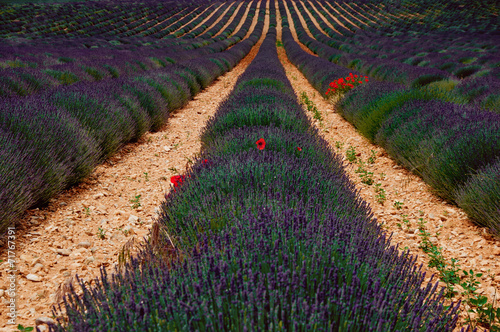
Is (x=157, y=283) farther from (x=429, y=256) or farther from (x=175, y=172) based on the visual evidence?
(x=175, y=172)

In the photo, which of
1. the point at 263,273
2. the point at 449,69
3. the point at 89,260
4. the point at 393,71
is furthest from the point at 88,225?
the point at 449,69

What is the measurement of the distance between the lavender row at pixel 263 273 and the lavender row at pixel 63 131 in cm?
155

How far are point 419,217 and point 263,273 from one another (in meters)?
2.70

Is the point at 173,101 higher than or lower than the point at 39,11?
lower

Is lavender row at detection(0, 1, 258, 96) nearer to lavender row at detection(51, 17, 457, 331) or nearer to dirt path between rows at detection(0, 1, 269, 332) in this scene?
dirt path between rows at detection(0, 1, 269, 332)

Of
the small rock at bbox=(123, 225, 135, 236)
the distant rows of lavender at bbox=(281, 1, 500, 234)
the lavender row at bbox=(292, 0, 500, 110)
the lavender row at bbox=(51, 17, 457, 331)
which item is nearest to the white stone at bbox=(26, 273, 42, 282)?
the small rock at bbox=(123, 225, 135, 236)

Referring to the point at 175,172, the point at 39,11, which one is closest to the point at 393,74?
the point at 175,172

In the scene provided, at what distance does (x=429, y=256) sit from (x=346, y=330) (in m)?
1.96

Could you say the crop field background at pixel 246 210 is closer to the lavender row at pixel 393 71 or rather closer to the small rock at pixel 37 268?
the small rock at pixel 37 268

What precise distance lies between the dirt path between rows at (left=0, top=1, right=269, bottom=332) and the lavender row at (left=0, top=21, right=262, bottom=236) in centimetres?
20

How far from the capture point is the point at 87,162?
3.80 meters

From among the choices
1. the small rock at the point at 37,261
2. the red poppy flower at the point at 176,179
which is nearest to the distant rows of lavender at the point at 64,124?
the small rock at the point at 37,261

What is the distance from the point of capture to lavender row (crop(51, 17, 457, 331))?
0.99m

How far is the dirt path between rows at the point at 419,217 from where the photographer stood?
246cm
